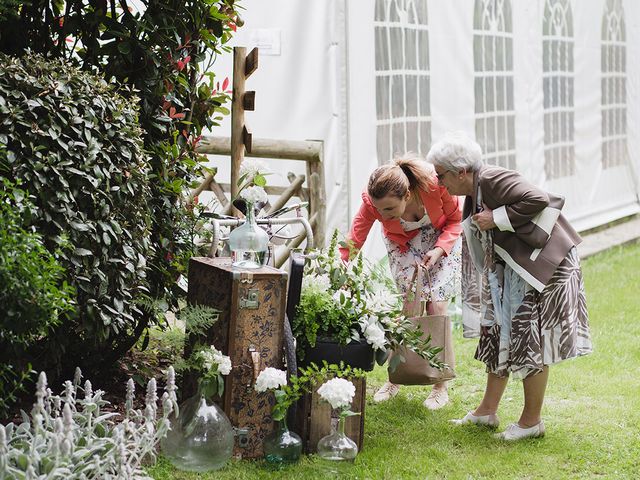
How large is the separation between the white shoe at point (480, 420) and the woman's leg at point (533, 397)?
19 cm

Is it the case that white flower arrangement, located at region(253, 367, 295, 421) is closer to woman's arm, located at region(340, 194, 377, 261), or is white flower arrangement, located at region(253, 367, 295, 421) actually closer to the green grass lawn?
the green grass lawn

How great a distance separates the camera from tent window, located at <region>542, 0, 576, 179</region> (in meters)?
10.9

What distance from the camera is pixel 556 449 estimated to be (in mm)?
4934

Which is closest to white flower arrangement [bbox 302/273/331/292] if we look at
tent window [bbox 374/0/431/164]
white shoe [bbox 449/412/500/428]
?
white shoe [bbox 449/412/500/428]

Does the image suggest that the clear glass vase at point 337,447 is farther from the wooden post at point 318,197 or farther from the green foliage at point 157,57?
the wooden post at point 318,197

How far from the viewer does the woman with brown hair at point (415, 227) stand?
17.3 feet

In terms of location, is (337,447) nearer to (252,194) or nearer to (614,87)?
(252,194)

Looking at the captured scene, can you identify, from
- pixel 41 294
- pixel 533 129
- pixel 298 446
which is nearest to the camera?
pixel 41 294

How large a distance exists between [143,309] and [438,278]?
1.62 meters

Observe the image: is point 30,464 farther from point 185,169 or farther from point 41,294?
point 185,169

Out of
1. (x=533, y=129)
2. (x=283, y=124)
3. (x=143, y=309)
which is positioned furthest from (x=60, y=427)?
(x=533, y=129)

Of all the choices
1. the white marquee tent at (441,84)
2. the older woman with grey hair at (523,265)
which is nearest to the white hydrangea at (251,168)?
the older woman with grey hair at (523,265)

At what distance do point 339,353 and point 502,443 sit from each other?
1006 millimetres

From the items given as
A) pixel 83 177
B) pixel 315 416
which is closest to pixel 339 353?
pixel 315 416
